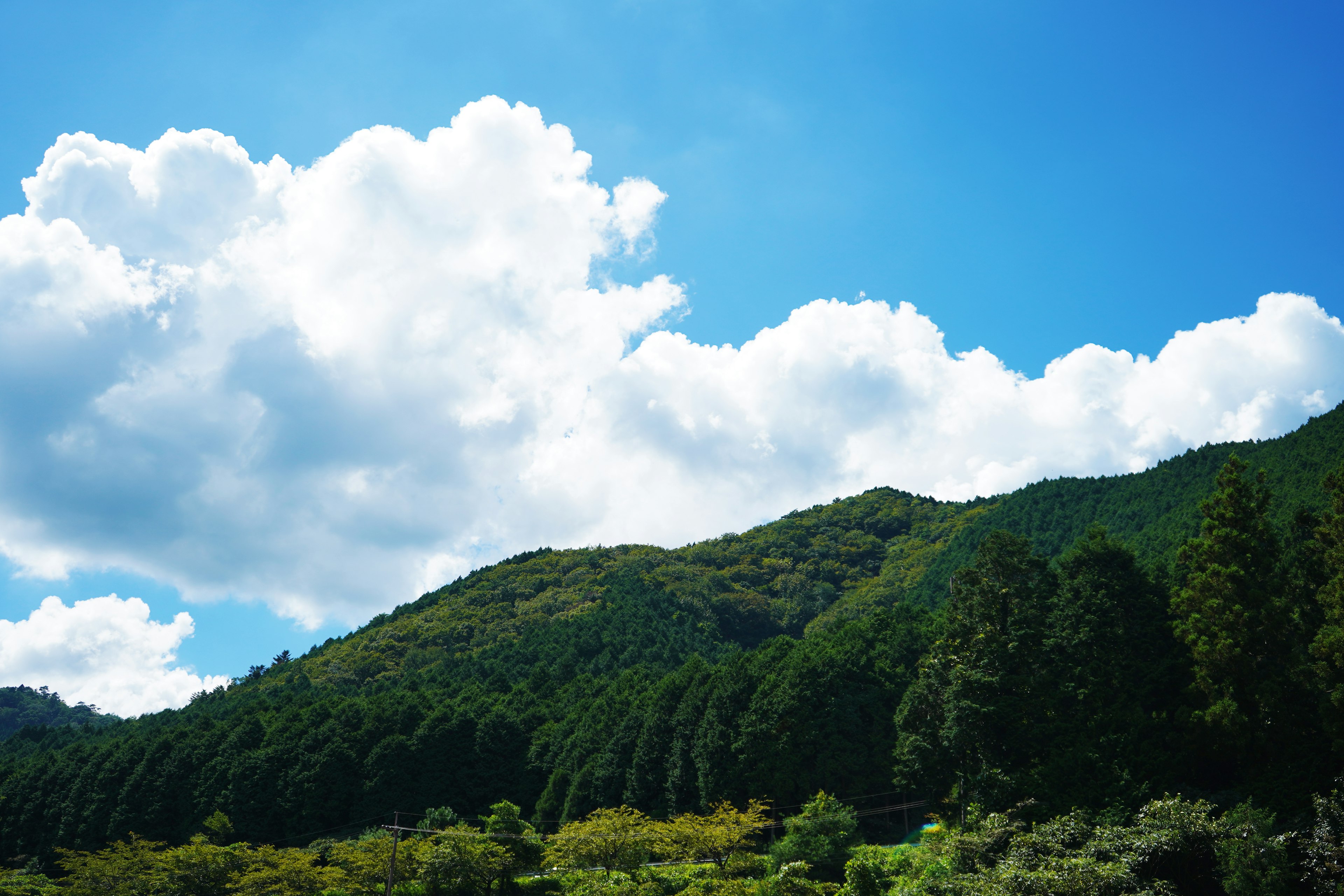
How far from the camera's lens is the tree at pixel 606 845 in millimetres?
41188

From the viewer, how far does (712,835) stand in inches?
1587

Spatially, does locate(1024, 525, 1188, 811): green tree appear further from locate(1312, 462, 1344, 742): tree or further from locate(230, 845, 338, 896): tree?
locate(230, 845, 338, 896): tree

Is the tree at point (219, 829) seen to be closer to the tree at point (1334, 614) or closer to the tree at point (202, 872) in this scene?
the tree at point (202, 872)

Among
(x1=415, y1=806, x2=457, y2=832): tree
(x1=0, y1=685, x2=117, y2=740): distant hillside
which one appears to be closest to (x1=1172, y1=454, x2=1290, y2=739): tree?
(x1=415, y1=806, x2=457, y2=832): tree

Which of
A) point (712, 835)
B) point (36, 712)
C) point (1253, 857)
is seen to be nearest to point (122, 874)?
point (712, 835)

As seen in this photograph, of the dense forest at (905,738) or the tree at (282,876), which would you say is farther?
the tree at (282,876)

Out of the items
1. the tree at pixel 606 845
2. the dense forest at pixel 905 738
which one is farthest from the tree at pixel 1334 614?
the tree at pixel 606 845

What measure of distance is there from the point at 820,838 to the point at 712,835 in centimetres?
490

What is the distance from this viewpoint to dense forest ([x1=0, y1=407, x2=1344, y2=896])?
31.5 metres

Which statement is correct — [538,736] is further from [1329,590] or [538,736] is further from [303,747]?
[1329,590]

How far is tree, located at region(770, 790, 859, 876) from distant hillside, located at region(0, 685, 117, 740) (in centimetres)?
16586

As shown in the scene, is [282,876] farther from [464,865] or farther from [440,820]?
[464,865]

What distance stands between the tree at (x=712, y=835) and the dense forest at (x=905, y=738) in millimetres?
362

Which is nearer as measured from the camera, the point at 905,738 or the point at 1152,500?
the point at 905,738
